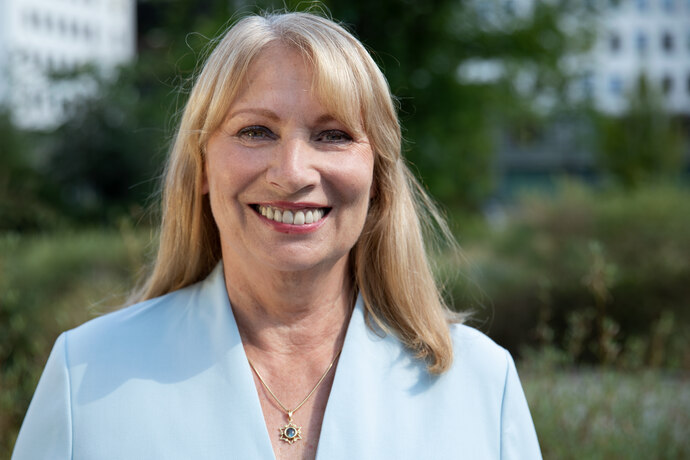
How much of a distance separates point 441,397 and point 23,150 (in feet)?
57.8

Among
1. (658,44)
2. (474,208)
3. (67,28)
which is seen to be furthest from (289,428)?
(658,44)

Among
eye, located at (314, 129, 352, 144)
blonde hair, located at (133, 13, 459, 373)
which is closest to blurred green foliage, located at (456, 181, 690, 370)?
blonde hair, located at (133, 13, 459, 373)

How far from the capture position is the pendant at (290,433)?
206cm

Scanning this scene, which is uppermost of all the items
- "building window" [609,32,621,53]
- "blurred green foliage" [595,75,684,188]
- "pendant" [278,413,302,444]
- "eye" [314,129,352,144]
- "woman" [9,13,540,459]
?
"building window" [609,32,621,53]

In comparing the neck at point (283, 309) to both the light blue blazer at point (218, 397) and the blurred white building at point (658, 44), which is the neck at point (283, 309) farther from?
the blurred white building at point (658, 44)

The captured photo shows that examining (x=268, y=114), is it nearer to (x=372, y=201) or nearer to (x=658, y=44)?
(x=372, y=201)

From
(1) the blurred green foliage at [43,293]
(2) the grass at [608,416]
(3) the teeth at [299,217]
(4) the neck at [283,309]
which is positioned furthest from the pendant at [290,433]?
(2) the grass at [608,416]

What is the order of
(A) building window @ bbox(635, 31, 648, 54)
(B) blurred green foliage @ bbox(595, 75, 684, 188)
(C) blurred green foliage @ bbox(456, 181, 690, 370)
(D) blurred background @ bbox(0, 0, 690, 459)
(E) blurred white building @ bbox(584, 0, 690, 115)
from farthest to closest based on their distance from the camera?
(A) building window @ bbox(635, 31, 648, 54)
(E) blurred white building @ bbox(584, 0, 690, 115)
(B) blurred green foliage @ bbox(595, 75, 684, 188)
(C) blurred green foliage @ bbox(456, 181, 690, 370)
(D) blurred background @ bbox(0, 0, 690, 459)

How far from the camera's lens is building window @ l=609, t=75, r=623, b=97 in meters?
72.3

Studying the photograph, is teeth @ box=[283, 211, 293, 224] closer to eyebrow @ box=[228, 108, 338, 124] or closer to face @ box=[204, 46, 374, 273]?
face @ box=[204, 46, 374, 273]

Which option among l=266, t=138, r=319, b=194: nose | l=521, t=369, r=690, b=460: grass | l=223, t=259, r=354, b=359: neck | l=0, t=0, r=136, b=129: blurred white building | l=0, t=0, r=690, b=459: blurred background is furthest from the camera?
l=0, t=0, r=136, b=129: blurred white building

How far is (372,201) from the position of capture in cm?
239

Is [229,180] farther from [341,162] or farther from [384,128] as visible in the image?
[384,128]

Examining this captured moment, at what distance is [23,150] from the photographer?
59.2 feet
